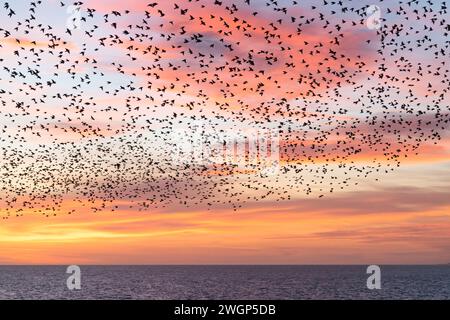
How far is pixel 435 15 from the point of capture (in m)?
39.4

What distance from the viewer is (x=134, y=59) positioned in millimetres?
35938
